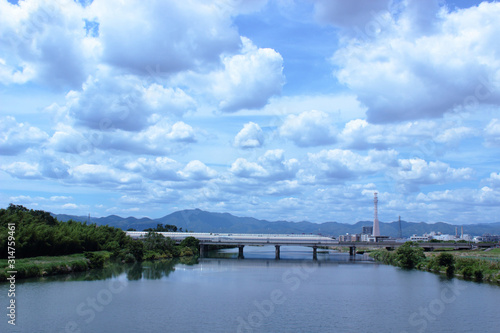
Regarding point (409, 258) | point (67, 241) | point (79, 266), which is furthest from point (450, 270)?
point (67, 241)

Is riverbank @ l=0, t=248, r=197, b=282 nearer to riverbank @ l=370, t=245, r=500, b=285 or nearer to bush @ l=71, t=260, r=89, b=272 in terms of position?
bush @ l=71, t=260, r=89, b=272

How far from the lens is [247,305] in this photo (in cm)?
3581

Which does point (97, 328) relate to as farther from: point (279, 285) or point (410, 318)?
point (279, 285)

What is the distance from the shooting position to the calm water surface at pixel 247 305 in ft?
94.8

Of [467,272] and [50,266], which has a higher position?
[50,266]

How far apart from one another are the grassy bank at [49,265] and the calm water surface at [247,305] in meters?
2.41

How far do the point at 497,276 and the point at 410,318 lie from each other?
25163 millimetres

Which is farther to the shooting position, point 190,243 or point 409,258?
point 190,243

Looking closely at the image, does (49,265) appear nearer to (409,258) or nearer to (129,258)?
(129,258)

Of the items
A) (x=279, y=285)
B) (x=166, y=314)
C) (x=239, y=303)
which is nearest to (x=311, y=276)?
(x=279, y=285)

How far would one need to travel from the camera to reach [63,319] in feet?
96.4

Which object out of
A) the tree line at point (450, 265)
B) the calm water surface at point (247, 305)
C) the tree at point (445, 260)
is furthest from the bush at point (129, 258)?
the tree at point (445, 260)

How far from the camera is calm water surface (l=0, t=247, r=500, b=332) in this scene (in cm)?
2889

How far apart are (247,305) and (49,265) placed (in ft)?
91.8
